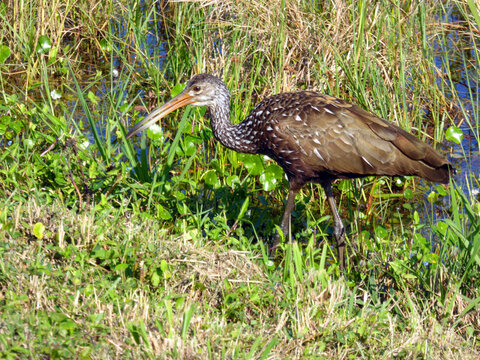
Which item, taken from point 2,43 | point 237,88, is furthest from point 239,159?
point 2,43

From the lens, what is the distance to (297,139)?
4.90m

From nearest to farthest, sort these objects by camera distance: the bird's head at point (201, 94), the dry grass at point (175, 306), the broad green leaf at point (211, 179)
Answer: the dry grass at point (175, 306) < the bird's head at point (201, 94) < the broad green leaf at point (211, 179)

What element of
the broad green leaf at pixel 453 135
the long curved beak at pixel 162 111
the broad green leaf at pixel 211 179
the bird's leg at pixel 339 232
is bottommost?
the bird's leg at pixel 339 232

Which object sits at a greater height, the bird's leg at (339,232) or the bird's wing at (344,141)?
the bird's wing at (344,141)

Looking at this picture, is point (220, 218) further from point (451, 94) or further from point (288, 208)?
point (451, 94)

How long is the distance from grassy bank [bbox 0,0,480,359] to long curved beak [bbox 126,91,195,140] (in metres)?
0.15

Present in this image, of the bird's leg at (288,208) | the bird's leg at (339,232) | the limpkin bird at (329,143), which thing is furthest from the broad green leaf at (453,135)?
the bird's leg at (288,208)

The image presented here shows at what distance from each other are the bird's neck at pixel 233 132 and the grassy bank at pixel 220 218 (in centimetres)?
25

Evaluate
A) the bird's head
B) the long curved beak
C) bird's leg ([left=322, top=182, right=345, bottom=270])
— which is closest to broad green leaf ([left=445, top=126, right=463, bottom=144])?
bird's leg ([left=322, top=182, right=345, bottom=270])

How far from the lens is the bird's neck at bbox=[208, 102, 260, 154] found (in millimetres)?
5160

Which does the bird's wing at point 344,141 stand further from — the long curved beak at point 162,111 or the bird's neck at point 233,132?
the long curved beak at point 162,111

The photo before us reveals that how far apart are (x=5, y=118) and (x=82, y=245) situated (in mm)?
1902

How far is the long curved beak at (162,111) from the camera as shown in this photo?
5.18 m

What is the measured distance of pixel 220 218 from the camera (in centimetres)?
484
